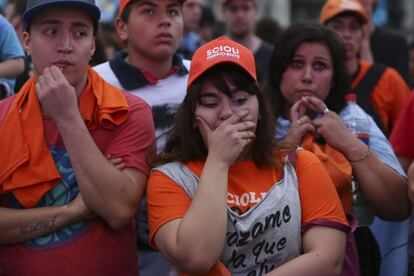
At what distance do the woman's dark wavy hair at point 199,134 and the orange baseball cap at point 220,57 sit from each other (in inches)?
1.0

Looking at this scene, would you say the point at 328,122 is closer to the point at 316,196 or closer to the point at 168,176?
the point at 316,196

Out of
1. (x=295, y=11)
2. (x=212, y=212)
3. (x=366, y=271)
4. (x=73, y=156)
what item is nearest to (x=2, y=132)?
(x=73, y=156)

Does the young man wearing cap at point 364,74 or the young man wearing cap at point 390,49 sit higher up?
the young man wearing cap at point 364,74

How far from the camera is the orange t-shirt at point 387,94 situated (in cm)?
602

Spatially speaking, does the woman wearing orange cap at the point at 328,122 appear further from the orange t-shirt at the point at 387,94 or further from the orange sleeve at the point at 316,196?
the orange t-shirt at the point at 387,94

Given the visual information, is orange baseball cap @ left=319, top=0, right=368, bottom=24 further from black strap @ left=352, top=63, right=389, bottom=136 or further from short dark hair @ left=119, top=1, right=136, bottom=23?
short dark hair @ left=119, top=1, right=136, bottom=23

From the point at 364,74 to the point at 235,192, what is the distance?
2.66 meters

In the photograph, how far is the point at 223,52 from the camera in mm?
3723

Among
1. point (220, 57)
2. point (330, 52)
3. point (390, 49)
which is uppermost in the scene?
point (220, 57)

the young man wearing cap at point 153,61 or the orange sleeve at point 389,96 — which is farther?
the orange sleeve at point 389,96

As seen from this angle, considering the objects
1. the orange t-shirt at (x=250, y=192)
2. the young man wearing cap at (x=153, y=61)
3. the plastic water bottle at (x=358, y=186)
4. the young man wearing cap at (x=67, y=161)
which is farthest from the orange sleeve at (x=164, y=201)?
the plastic water bottle at (x=358, y=186)

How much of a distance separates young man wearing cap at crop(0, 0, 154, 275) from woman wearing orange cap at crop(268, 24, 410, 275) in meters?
0.82

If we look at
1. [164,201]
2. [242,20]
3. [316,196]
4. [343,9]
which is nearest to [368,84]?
[343,9]

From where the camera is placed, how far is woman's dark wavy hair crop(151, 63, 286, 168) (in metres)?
3.73
